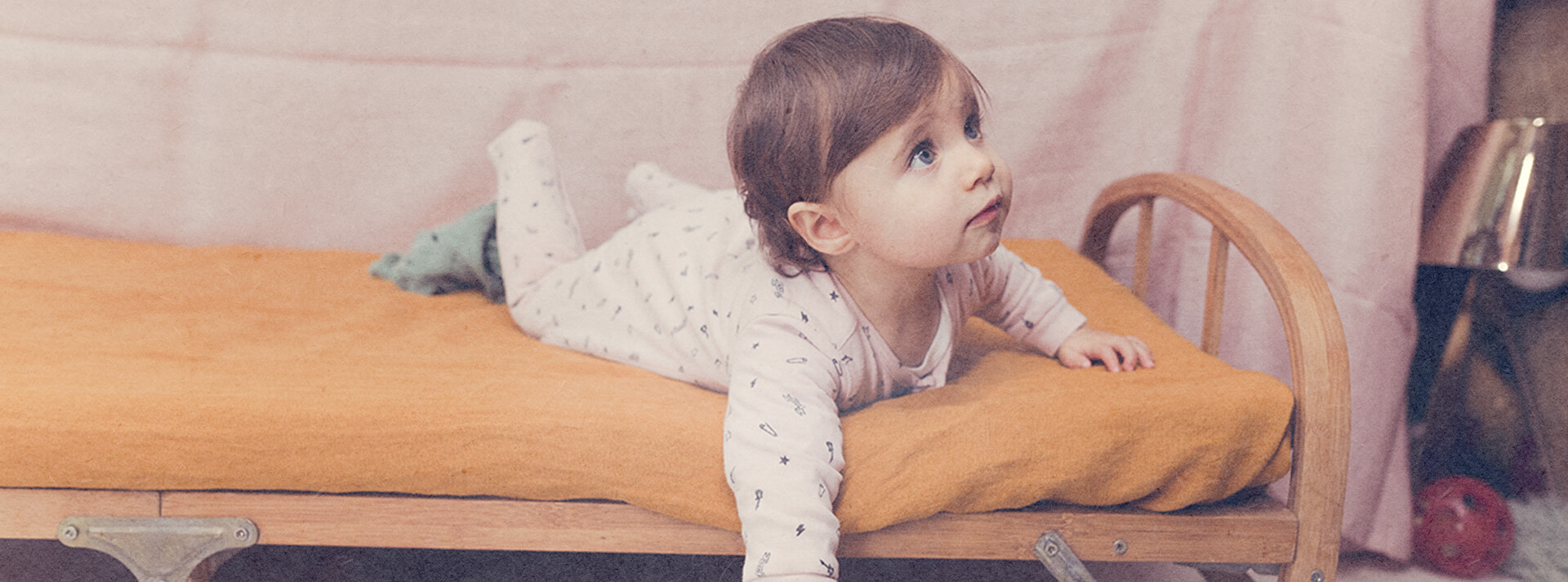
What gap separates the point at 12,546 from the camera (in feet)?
3.84

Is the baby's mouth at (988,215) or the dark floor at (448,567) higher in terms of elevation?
the baby's mouth at (988,215)

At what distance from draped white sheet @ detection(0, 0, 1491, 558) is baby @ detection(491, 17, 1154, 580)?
439 millimetres

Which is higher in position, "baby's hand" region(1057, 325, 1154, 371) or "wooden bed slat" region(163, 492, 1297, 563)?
"baby's hand" region(1057, 325, 1154, 371)

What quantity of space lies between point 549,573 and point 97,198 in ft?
3.08

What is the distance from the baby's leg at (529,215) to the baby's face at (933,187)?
1.67 feet

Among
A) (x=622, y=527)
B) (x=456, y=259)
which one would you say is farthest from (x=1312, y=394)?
(x=456, y=259)

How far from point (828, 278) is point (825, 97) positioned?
18 centimetres

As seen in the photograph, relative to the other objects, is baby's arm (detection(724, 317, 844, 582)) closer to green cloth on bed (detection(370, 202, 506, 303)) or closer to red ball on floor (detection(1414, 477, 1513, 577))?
green cloth on bed (detection(370, 202, 506, 303))

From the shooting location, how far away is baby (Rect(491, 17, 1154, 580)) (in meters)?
0.82

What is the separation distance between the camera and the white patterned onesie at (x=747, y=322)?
0.80 m

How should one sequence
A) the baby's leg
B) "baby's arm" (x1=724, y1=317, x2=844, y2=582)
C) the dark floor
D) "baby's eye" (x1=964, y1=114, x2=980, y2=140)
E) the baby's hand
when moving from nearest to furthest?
"baby's arm" (x1=724, y1=317, x2=844, y2=582) → "baby's eye" (x1=964, y1=114, x2=980, y2=140) → the baby's hand → the dark floor → the baby's leg

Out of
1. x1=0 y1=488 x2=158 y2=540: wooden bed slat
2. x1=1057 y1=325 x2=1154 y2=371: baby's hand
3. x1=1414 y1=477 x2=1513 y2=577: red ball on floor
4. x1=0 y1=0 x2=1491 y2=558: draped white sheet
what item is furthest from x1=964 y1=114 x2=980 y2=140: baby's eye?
x1=1414 y1=477 x2=1513 y2=577: red ball on floor

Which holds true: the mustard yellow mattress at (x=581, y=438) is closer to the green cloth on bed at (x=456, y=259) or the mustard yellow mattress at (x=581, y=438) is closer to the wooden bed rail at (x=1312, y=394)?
the wooden bed rail at (x=1312, y=394)

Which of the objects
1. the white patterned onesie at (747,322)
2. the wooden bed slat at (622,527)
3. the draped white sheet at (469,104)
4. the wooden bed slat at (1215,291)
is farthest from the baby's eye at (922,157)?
the draped white sheet at (469,104)
